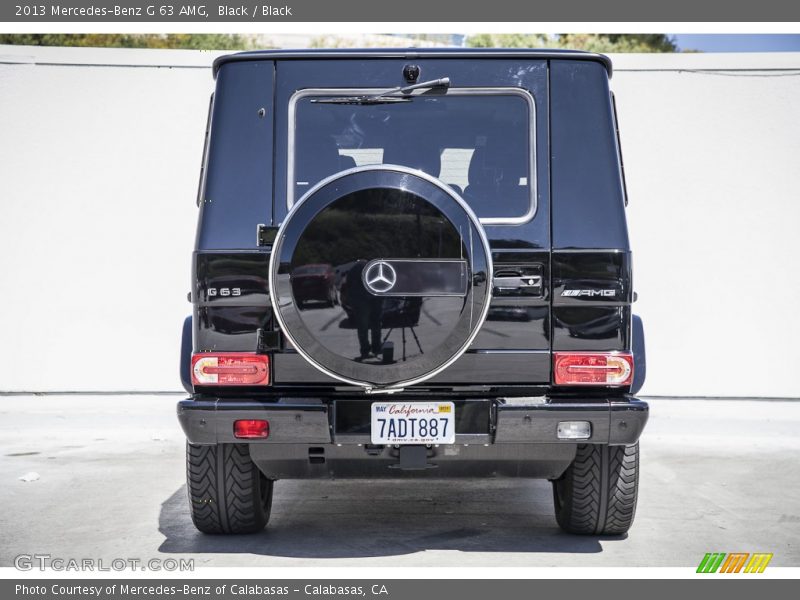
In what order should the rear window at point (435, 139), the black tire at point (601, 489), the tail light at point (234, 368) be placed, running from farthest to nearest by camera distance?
the black tire at point (601, 489)
the rear window at point (435, 139)
the tail light at point (234, 368)

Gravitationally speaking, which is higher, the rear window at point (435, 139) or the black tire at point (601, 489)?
the rear window at point (435, 139)

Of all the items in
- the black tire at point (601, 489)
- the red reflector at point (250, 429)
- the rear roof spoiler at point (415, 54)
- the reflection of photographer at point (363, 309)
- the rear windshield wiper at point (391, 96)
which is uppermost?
the rear roof spoiler at point (415, 54)

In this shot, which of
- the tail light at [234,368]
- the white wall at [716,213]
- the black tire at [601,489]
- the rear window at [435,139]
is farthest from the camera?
the white wall at [716,213]

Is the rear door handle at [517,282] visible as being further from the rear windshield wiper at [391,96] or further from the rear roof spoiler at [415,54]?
the rear roof spoiler at [415,54]

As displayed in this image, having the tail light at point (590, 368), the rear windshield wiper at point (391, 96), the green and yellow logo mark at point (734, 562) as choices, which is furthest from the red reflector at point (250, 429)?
the green and yellow logo mark at point (734, 562)

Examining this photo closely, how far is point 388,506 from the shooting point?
5883mm

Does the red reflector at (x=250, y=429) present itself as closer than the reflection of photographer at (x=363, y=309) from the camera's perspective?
No

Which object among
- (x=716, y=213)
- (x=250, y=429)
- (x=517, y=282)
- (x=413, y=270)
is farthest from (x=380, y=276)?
(x=716, y=213)

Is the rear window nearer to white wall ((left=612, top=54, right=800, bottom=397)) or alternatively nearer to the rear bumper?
the rear bumper

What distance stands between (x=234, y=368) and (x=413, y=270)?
3.20ft

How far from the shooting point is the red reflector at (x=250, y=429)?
14.5 feet

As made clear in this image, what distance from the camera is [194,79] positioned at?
9422 mm

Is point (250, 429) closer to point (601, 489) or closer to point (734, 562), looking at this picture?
point (601, 489)
